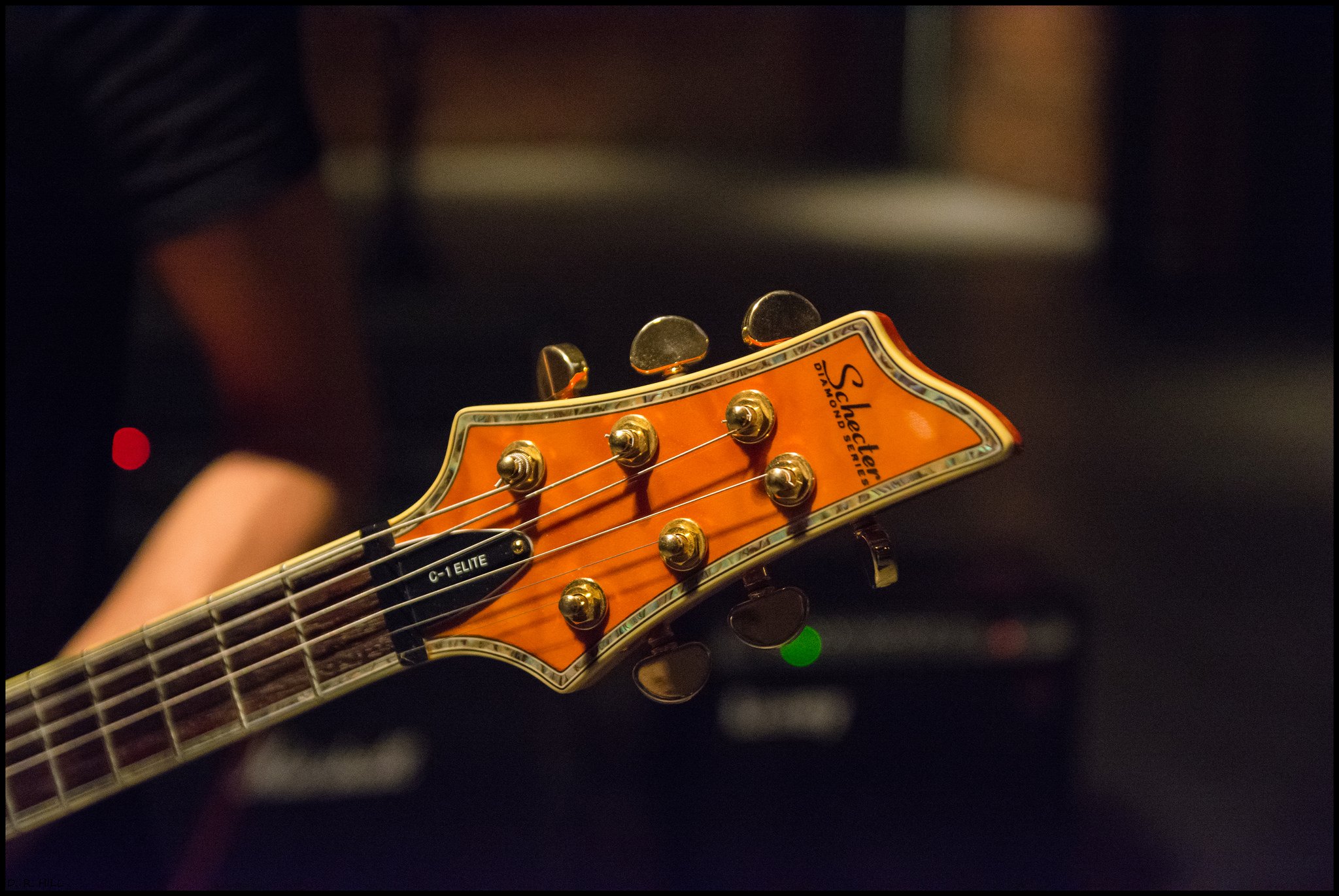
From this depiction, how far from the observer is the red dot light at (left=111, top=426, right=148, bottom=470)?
2.36ft

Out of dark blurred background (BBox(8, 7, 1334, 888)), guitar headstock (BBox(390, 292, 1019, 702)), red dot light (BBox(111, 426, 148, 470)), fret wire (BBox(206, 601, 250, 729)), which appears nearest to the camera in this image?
guitar headstock (BBox(390, 292, 1019, 702))

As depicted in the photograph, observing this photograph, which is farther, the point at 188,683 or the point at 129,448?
the point at 129,448

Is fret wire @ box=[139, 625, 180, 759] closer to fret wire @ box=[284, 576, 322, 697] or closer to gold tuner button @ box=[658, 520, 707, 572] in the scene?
fret wire @ box=[284, 576, 322, 697]

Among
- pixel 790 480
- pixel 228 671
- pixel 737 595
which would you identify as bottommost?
pixel 737 595

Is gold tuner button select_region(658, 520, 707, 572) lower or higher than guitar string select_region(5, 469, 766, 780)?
higher

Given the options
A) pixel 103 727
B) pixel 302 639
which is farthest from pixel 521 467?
pixel 103 727

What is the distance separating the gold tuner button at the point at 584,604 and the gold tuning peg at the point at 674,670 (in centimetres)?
3

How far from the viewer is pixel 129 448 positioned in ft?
2.61

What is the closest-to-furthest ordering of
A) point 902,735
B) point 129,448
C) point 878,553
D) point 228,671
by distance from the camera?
point 878,553, point 228,671, point 129,448, point 902,735

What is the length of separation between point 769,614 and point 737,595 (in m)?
0.47

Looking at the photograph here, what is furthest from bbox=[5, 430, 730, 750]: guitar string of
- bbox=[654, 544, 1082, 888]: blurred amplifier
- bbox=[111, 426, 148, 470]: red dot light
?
bbox=[654, 544, 1082, 888]: blurred amplifier


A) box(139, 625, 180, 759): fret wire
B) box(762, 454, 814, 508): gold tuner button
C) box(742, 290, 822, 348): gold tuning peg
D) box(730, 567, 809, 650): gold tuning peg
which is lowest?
box(139, 625, 180, 759): fret wire

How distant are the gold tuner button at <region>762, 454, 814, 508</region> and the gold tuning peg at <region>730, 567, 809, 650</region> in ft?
0.13

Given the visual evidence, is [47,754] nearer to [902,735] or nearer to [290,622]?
[290,622]
